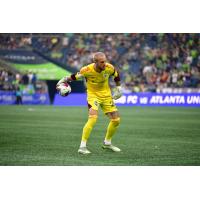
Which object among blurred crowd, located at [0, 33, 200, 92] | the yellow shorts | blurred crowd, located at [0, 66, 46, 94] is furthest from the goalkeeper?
blurred crowd, located at [0, 66, 46, 94]

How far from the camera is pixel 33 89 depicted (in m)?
28.6

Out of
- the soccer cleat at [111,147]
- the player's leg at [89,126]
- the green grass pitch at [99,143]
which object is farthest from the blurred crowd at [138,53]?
the player's leg at [89,126]

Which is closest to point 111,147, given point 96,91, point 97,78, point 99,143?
point 96,91

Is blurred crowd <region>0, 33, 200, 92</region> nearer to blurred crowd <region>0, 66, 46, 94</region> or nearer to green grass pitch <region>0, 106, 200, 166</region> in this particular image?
blurred crowd <region>0, 66, 46, 94</region>

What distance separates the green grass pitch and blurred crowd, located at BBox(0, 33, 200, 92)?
32.2 ft

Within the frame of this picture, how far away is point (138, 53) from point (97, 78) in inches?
754

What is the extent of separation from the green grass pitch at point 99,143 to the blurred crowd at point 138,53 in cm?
982

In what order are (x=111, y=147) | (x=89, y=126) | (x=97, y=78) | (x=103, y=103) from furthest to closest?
(x=111, y=147), (x=103, y=103), (x=97, y=78), (x=89, y=126)

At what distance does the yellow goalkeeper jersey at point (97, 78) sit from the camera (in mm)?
9461

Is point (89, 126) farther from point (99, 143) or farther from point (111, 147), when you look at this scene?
point (99, 143)

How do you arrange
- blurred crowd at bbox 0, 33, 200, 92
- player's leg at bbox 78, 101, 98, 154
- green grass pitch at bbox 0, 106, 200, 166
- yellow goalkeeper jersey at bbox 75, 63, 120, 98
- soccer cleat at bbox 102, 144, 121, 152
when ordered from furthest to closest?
blurred crowd at bbox 0, 33, 200, 92
soccer cleat at bbox 102, 144, 121, 152
yellow goalkeeper jersey at bbox 75, 63, 120, 98
player's leg at bbox 78, 101, 98, 154
green grass pitch at bbox 0, 106, 200, 166

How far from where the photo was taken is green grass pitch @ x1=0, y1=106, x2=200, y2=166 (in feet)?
28.3

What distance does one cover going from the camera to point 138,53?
2848 cm

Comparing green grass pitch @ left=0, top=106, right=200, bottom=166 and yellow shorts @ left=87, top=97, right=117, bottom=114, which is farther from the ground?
yellow shorts @ left=87, top=97, right=117, bottom=114
